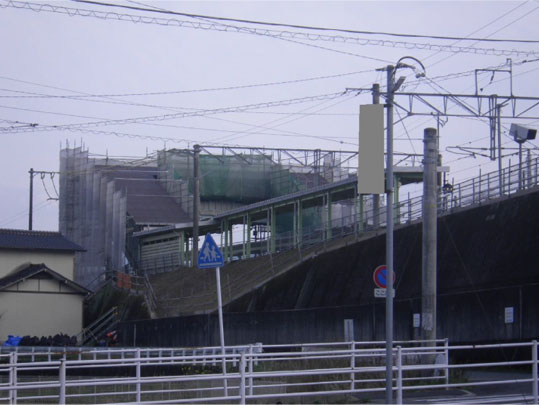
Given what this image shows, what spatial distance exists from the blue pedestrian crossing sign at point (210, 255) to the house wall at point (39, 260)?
40891 mm

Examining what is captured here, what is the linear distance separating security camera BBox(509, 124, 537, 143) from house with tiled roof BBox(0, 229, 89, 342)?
31.1 metres

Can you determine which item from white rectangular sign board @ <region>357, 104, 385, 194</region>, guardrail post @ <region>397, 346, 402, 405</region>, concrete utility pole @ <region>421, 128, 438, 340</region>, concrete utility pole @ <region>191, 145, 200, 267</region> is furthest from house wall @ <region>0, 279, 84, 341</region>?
white rectangular sign board @ <region>357, 104, 385, 194</region>

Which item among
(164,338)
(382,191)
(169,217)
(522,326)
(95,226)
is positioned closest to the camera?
(382,191)

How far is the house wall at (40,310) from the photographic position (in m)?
52.5

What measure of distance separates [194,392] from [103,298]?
44.1 m

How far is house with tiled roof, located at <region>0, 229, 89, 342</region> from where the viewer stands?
173 feet

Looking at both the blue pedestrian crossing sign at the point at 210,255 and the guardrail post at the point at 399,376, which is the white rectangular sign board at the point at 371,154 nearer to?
the guardrail post at the point at 399,376

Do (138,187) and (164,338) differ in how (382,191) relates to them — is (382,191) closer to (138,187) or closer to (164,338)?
(164,338)

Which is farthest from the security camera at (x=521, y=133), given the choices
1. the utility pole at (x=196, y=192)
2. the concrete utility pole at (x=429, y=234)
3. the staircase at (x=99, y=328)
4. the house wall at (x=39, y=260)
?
the house wall at (x=39, y=260)

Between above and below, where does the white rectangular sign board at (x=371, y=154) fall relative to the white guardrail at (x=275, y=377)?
above

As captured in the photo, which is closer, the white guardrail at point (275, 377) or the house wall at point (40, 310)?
the white guardrail at point (275, 377)

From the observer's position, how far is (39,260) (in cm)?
5691

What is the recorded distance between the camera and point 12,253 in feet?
185

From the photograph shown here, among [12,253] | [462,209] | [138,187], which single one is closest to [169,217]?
[138,187]
